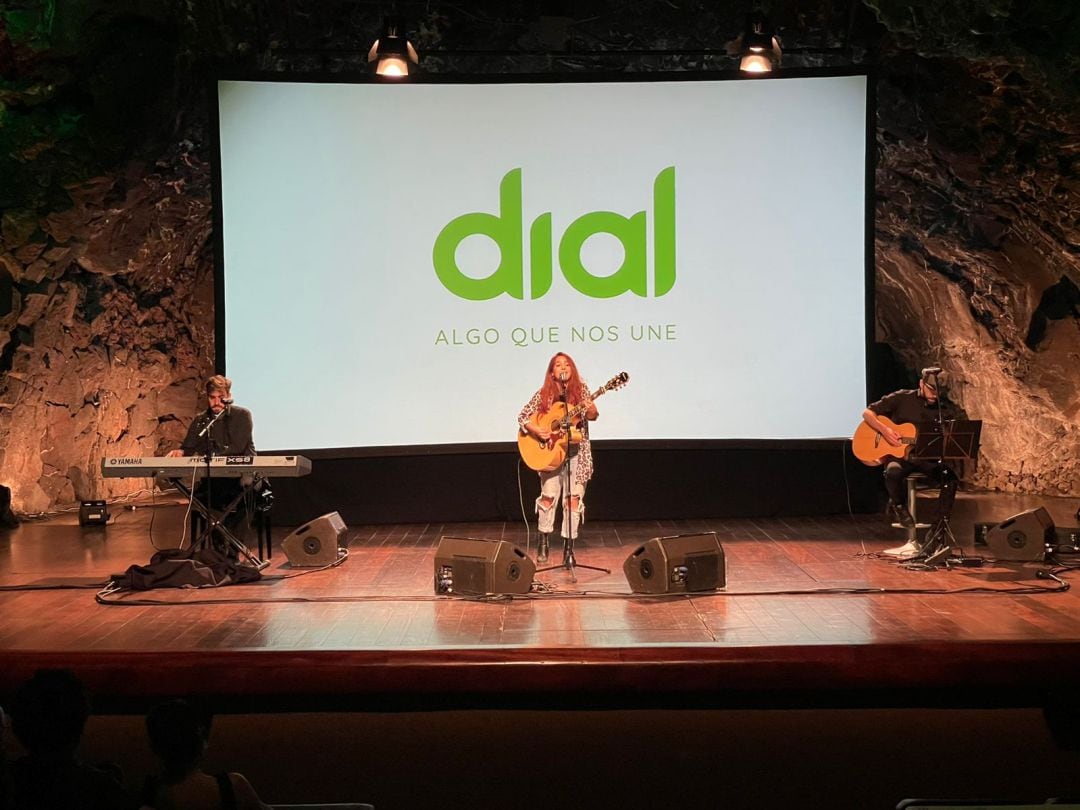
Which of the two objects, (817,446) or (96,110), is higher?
(96,110)

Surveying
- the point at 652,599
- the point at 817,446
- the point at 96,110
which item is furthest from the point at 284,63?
the point at 652,599

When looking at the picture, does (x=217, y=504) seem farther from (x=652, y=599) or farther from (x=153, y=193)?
(x=153, y=193)

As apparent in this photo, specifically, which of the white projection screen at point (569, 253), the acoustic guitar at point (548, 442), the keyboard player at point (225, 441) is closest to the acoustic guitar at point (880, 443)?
the white projection screen at point (569, 253)

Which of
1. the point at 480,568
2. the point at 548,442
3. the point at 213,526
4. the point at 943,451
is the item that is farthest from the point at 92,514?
the point at 943,451

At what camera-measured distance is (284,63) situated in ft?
29.6

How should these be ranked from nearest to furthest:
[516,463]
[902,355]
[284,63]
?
[516,463]
[284,63]
[902,355]

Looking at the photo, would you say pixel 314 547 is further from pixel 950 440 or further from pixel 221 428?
pixel 950 440

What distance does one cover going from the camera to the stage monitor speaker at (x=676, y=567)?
532 cm

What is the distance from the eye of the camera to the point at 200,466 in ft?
18.9

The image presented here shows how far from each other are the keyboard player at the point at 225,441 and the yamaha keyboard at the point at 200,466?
24cm

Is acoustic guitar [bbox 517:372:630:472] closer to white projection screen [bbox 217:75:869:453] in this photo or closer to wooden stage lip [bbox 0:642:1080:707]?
white projection screen [bbox 217:75:869:453]

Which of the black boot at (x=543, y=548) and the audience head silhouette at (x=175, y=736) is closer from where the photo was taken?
the audience head silhouette at (x=175, y=736)

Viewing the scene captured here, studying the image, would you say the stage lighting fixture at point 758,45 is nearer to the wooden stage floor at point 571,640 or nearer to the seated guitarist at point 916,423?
the seated guitarist at point 916,423

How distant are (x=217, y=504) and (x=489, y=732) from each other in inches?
126
